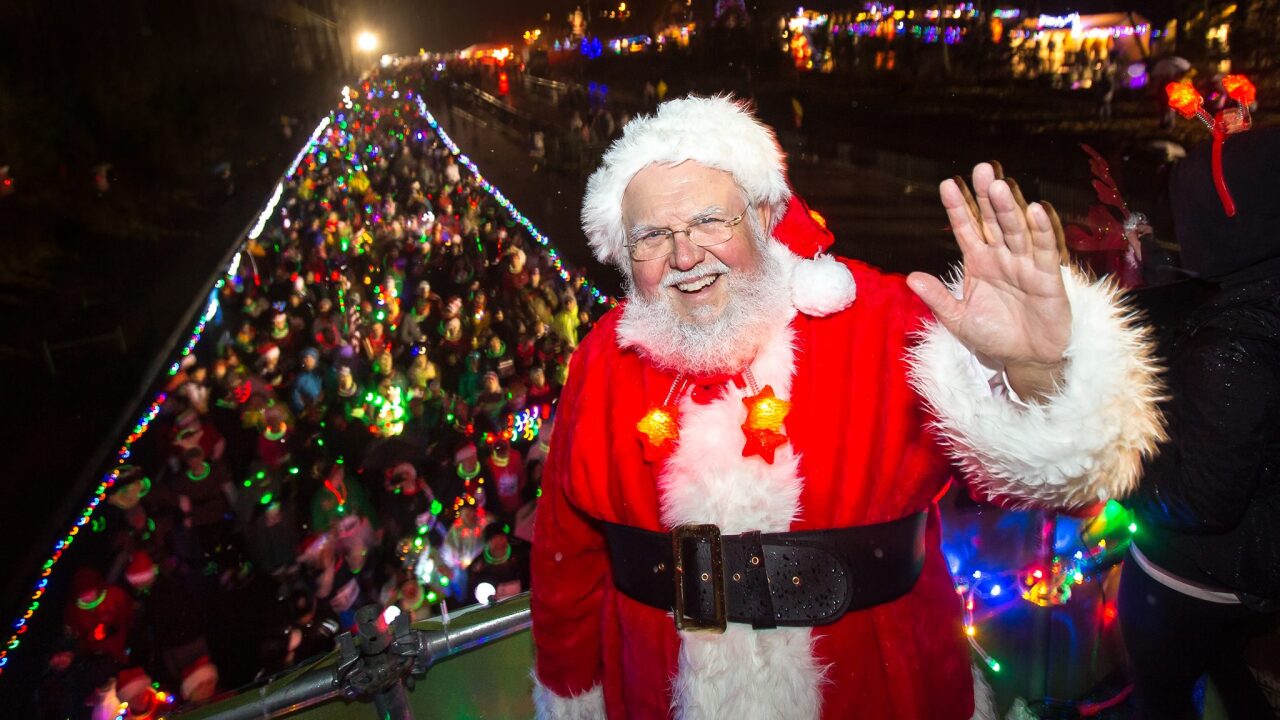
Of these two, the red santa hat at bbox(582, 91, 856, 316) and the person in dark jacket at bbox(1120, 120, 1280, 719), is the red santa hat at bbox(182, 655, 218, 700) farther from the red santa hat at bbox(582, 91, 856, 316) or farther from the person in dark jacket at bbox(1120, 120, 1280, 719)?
the person in dark jacket at bbox(1120, 120, 1280, 719)

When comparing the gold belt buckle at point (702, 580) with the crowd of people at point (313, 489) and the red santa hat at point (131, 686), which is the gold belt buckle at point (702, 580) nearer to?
the crowd of people at point (313, 489)

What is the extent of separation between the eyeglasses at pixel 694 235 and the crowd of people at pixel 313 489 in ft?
4.09

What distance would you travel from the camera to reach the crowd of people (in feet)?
17.2

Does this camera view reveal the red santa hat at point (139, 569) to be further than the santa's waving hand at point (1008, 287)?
Yes

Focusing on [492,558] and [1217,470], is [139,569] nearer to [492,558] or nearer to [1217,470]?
[492,558]

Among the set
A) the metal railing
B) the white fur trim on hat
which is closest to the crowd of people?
the metal railing

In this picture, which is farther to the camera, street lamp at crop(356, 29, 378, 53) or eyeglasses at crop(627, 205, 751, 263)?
street lamp at crop(356, 29, 378, 53)

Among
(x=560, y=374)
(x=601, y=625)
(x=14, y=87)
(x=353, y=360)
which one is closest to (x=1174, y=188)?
(x=601, y=625)

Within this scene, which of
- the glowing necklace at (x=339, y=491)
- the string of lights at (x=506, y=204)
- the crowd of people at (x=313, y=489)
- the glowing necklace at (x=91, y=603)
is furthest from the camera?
the string of lights at (x=506, y=204)

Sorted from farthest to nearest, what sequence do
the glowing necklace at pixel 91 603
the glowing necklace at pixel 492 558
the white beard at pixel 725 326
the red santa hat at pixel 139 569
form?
the glowing necklace at pixel 492 558
the red santa hat at pixel 139 569
the glowing necklace at pixel 91 603
the white beard at pixel 725 326

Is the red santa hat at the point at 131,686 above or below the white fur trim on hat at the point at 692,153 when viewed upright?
below

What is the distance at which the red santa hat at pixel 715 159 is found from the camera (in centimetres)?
195

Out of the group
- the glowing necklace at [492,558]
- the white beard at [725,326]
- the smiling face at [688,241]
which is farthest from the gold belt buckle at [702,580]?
the glowing necklace at [492,558]

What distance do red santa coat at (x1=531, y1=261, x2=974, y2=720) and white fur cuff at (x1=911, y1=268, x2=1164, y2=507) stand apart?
27 centimetres
